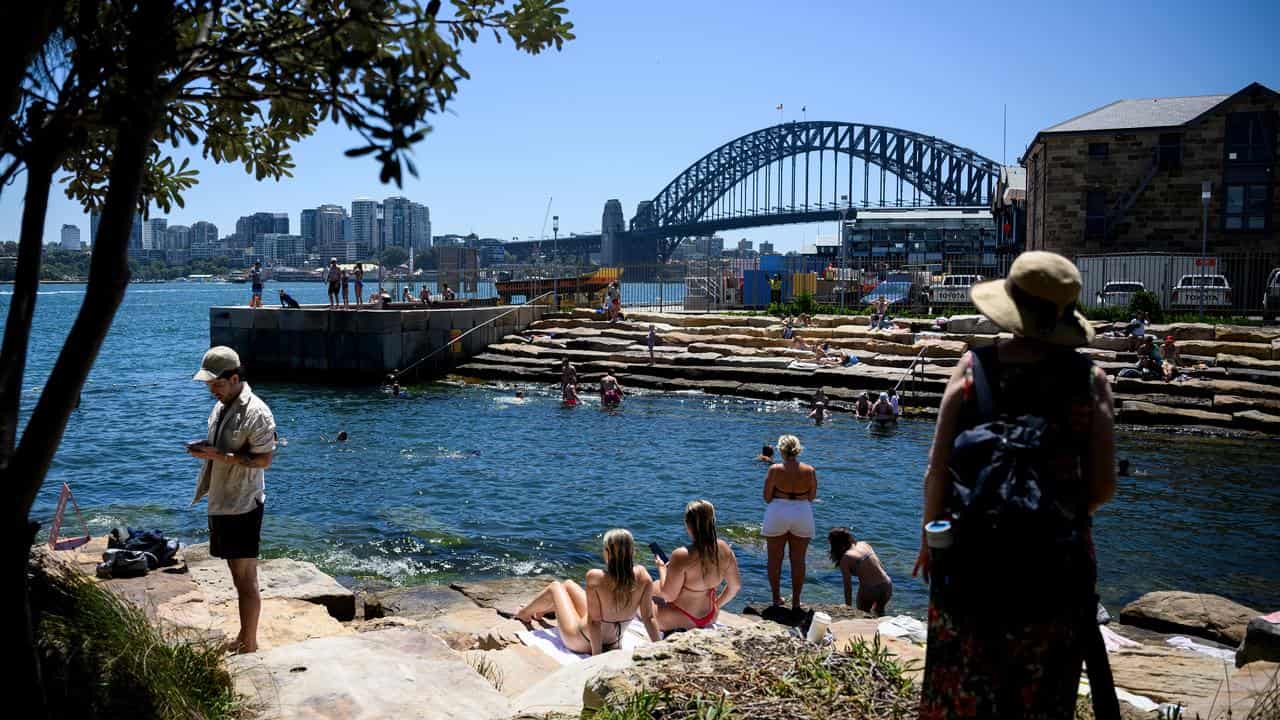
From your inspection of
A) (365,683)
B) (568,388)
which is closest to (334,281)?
(568,388)

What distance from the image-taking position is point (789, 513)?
8.45m

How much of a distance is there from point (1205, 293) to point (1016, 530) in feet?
99.7

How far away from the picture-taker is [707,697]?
373 centimetres

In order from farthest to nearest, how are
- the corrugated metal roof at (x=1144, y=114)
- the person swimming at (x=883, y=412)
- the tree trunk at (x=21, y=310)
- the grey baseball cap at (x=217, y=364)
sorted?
1. the corrugated metal roof at (x=1144, y=114)
2. the person swimming at (x=883, y=412)
3. the grey baseball cap at (x=217, y=364)
4. the tree trunk at (x=21, y=310)

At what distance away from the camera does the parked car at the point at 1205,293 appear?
28703mm

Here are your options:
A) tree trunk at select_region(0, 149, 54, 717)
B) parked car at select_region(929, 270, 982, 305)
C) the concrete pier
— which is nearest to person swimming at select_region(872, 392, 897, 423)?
parked car at select_region(929, 270, 982, 305)

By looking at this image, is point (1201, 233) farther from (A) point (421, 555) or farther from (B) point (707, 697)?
(B) point (707, 697)

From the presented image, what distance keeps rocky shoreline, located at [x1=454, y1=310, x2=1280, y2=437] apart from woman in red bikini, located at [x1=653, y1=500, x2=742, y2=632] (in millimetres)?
15865

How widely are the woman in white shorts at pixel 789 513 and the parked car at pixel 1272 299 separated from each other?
23.2m

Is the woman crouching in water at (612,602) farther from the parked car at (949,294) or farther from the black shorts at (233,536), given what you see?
the parked car at (949,294)

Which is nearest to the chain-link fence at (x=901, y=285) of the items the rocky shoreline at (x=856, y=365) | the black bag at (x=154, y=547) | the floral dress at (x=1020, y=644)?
the rocky shoreline at (x=856, y=365)

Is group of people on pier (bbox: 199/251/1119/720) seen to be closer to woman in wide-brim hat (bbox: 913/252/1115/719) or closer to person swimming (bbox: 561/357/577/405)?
woman in wide-brim hat (bbox: 913/252/1115/719)

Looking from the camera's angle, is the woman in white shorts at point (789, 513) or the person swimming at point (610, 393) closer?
the woman in white shorts at point (789, 513)

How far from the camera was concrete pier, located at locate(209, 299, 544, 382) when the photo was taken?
1152 inches
